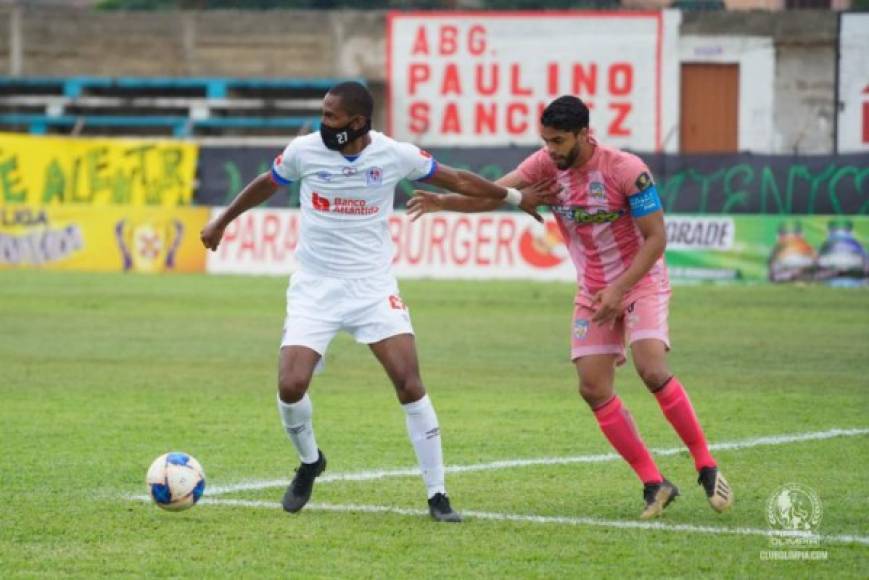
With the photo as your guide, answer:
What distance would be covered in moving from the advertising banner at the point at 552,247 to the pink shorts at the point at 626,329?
17.6m

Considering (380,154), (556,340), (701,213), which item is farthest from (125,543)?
(701,213)

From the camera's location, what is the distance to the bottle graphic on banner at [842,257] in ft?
86.1

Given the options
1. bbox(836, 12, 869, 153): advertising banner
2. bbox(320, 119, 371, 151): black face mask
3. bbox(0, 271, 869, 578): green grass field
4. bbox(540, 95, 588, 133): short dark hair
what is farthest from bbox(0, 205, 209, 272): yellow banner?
bbox(540, 95, 588, 133): short dark hair

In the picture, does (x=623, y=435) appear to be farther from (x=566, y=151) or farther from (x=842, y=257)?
(x=842, y=257)

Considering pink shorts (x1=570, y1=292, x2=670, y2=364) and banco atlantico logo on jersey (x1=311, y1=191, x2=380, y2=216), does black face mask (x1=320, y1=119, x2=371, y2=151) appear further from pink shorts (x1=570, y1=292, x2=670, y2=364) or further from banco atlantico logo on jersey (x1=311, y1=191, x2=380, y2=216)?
pink shorts (x1=570, y1=292, x2=670, y2=364)

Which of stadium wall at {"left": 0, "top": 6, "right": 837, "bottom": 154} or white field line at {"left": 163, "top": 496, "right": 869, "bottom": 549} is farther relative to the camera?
stadium wall at {"left": 0, "top": 6, "right": 837, "bottom": 154}

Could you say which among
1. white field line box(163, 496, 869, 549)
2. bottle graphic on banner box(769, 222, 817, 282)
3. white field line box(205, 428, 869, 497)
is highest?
white field line box(163, 496, 869, 549)

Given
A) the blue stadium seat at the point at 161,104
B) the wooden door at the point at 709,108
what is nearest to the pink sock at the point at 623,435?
the wooden door at the point at 709,108

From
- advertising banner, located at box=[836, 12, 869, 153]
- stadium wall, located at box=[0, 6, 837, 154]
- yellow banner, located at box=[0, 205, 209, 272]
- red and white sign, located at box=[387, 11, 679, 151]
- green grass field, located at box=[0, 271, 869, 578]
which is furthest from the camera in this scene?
red and white sign, located at box=[387, 11, 679, 151]

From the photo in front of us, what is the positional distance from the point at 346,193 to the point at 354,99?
1.67 ft

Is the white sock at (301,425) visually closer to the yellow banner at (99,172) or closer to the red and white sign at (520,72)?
the yellow banner at (99,172)

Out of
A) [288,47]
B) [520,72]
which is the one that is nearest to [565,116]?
[520,72]

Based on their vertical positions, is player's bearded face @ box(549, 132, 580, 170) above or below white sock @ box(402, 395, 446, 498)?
above

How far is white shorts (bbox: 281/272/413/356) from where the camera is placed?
29.3 feet
